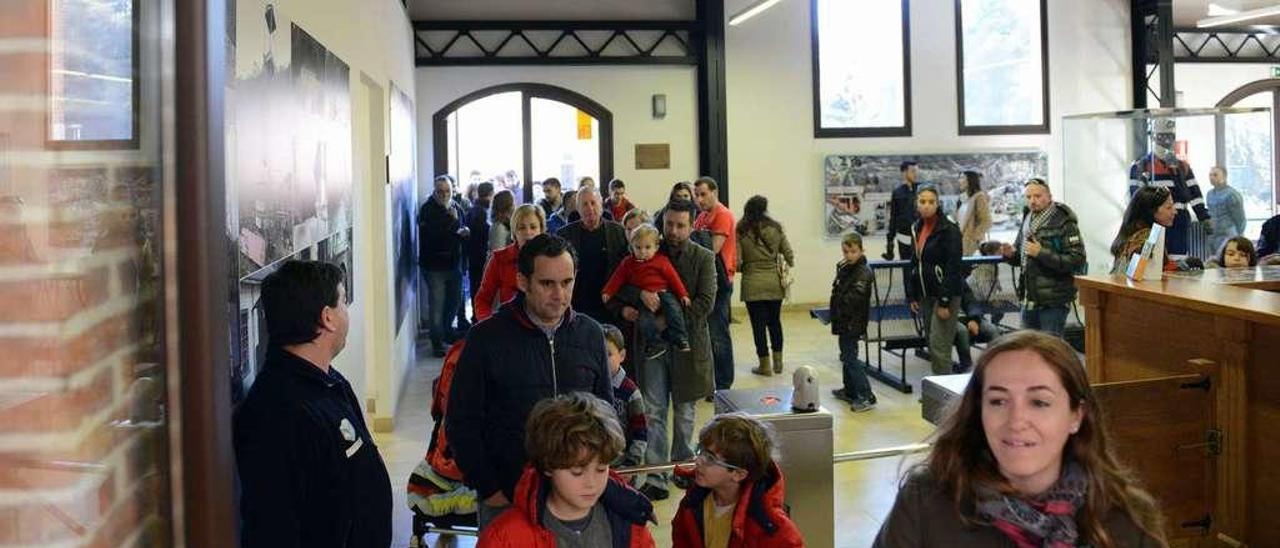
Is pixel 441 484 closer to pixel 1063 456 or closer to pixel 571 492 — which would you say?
pixel 571 492

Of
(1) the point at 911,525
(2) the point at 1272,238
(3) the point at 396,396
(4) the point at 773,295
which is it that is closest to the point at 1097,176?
(2) the point at 1272,238

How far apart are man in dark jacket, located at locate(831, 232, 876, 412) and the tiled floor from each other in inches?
6.7

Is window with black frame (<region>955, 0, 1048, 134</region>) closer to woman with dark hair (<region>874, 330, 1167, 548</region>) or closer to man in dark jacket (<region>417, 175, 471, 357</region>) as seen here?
man in dark jacket (<region>417, 175, 471, 357</region>)

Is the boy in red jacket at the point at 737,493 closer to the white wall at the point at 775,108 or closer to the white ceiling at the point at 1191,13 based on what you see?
the white wall at the point at 775,108

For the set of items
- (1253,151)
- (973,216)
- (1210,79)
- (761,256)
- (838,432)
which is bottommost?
(838,432)

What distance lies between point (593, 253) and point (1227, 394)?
3.43 m

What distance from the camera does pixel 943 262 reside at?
783 centimetres

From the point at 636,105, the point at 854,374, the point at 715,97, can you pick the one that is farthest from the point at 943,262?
the point at 636,105

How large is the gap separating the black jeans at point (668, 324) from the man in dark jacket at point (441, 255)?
521 cm

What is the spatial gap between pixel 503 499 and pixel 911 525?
1.57 metres

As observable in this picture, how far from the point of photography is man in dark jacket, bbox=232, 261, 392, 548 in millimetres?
2318

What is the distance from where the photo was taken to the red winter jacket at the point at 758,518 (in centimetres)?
301

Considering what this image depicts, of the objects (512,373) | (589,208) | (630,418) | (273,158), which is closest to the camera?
(512,373)

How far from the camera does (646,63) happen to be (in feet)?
46.1
